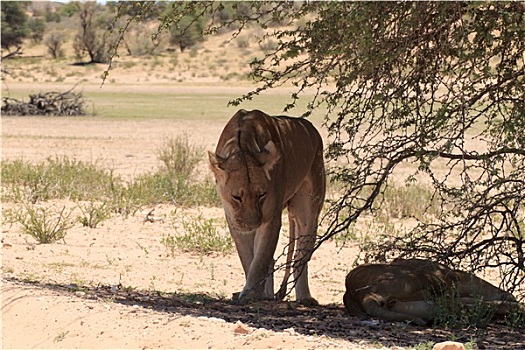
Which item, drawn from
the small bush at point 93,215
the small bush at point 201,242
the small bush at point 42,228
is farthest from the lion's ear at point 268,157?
the small bush at point 93,215

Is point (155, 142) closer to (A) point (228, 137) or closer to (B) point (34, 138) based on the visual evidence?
(B) point (34, 138)

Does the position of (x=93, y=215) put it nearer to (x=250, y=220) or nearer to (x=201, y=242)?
(x=201, y=242)

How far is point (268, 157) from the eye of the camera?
28.6 feet

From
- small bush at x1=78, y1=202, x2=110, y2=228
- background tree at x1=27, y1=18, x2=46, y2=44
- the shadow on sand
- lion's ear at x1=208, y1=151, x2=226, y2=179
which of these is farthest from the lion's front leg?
background tree at x1=27, y1=18, x2=46, y2=44

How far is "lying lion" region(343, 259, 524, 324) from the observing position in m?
8.60

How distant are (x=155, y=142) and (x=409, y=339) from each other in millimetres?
18702

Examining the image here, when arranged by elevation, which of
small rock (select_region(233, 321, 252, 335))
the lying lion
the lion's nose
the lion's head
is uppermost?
the lion's head

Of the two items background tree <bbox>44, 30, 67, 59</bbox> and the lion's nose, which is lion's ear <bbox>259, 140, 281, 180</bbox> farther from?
background tree <bbox>44, 30, 67, 59</bbox>

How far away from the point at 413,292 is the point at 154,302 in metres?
2.30

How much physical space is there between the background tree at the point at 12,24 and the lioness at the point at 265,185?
57542mm

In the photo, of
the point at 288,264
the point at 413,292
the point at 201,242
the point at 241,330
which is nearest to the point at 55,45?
the point at 201,242

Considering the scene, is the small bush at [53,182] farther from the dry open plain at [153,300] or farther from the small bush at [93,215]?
the small bush at [93,215]

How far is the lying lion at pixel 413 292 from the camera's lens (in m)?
8.60

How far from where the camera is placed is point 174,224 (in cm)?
1381
